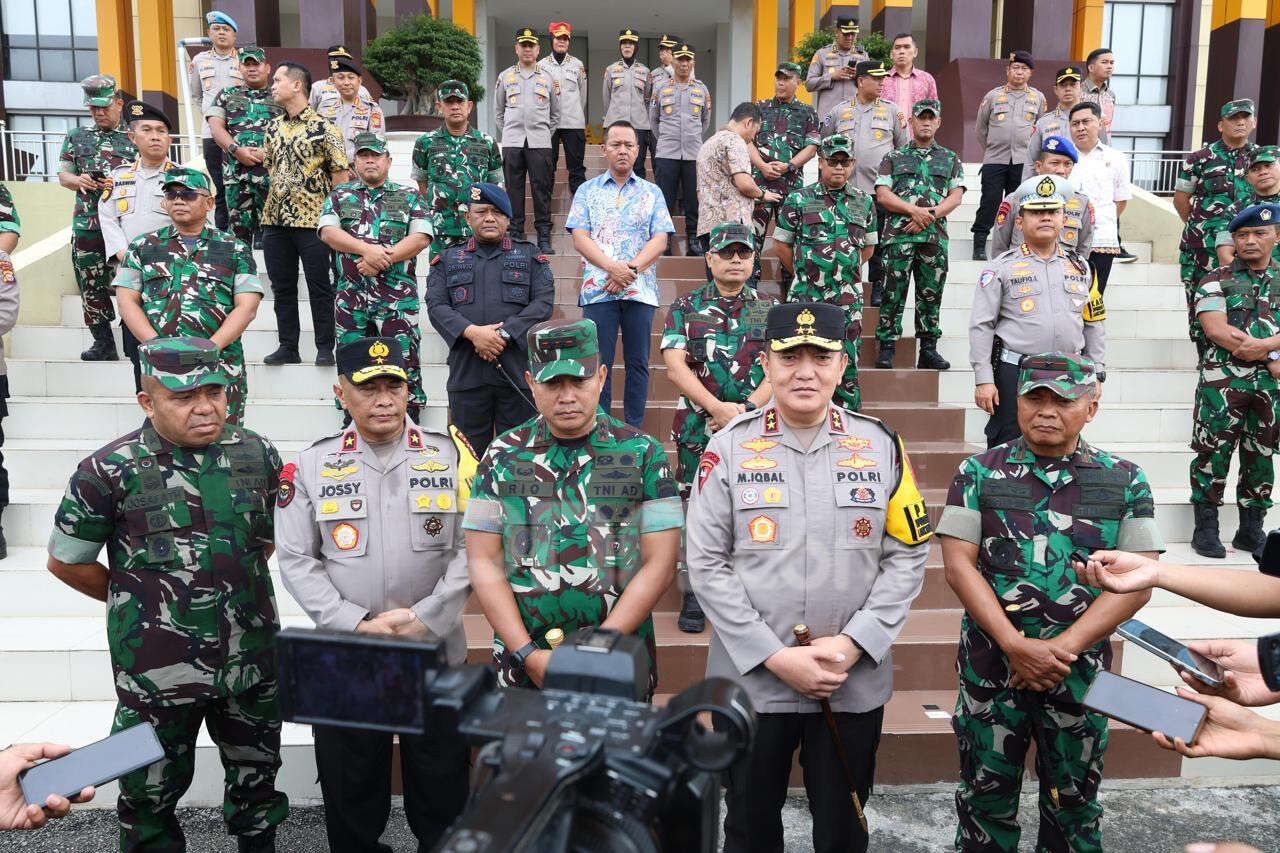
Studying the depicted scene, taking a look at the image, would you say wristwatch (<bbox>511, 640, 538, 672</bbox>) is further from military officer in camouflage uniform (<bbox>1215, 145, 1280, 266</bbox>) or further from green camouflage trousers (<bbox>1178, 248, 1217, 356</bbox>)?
green camouflage trousers (<bbox>1178, 248, 1217, 356</bbox>)

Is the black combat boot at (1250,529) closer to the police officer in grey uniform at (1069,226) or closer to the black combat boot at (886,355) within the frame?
the police officer in grey uniform at (1069,226)

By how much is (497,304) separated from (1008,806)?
312cm

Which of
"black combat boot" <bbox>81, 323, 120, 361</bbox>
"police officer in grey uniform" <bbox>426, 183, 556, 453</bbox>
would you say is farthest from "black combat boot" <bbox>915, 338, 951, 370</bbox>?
"black combat boot" <bbox>81, 323, 120, 361</bbox>

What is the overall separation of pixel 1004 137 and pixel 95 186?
6.99 meters

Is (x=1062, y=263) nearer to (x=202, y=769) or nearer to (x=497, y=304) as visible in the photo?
(x=497, y=304)

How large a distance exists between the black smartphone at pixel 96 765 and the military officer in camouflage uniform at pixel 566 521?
124cm

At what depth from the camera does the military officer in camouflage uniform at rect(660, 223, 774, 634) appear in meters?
3.99

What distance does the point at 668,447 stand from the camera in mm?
5227

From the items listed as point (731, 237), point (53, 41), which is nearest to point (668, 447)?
point (731, 237)

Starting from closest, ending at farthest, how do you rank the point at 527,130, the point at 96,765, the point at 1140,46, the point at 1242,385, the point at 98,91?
the point at 96,765
the point at 1242,385
the point at 98,91
the point at 527,130
the point at 1140,46

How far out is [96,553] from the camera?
2.69 meters

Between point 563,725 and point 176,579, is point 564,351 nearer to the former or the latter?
point 176,579

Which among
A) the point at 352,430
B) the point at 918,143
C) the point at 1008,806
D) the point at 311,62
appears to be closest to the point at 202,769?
the point at 352,430

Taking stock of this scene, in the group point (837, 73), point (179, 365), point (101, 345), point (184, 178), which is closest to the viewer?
point (179, 365)
